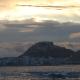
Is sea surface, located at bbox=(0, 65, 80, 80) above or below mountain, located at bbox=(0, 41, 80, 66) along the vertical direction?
below

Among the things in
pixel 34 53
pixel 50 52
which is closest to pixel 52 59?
pixel 34 53

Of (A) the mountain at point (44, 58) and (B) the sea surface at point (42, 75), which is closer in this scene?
(B) the sea surface at point (42, 75)

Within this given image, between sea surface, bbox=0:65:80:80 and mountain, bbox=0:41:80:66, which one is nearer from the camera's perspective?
sea surface, bbox=0:65:80:80

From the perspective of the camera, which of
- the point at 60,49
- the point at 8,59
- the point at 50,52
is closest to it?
the point at 8,59

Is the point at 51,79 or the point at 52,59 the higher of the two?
the point at 52,59

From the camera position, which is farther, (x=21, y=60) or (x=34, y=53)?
(x=34, y=53)

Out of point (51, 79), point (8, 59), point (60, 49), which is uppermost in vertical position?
point (60, 49)

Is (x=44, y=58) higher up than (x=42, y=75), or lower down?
higher up

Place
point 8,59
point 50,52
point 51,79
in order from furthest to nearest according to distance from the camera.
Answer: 1. point 50,52
2. point 8,59
3. point 51,79

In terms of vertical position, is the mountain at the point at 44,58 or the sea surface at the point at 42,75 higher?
A: the mountain at the point at 44,58

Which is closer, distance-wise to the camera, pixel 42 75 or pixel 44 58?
pixel 42 75

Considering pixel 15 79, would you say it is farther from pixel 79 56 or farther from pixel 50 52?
pixel 50 52

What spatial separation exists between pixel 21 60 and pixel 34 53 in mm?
22518

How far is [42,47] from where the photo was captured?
6171 inches
